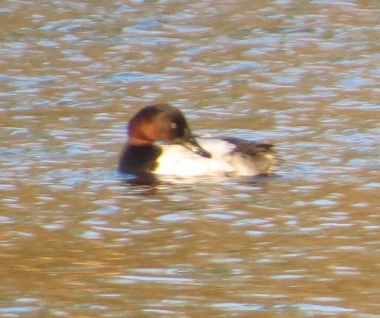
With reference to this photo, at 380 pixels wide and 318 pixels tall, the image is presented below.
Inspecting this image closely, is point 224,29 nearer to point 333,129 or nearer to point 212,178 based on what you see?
point 333,129

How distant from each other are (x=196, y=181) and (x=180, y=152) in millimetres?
470

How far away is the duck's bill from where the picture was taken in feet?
35.8

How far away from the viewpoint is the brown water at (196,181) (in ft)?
24.3

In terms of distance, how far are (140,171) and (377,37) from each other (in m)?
5.84

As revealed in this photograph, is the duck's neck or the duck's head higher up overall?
the duck's head

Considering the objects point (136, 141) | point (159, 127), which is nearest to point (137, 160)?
point (136, 141)

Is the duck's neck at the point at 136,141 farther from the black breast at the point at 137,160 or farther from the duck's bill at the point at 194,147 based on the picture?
the duck's bill at the point at 194,147

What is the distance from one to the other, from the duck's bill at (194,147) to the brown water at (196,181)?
330 millimetres

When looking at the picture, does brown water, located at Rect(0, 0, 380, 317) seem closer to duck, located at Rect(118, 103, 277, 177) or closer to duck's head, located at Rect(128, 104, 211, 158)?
duck, located at Rect(118, 103, 277, 177)

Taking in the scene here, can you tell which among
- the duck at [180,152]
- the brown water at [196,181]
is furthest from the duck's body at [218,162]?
the brown water at [196,181]

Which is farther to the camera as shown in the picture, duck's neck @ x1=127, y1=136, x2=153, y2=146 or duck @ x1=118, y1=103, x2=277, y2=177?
duck's neck @ x1=127, y1=136, x2=153, y2=146

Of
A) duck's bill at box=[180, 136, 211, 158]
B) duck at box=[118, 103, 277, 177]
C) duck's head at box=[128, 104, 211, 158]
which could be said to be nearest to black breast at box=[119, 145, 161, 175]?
duck at box=[118, 103, 277, 177]

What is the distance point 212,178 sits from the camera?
1073 cm

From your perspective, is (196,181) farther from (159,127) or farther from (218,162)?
(159,127)
